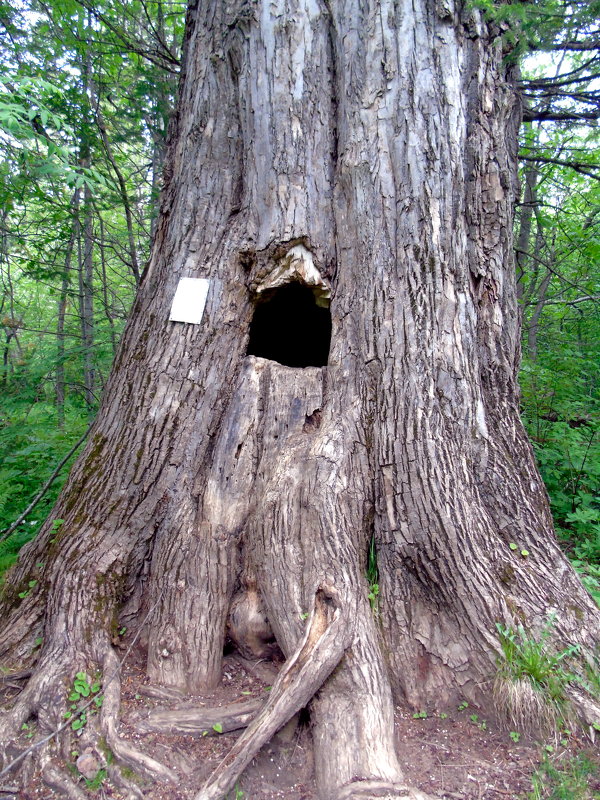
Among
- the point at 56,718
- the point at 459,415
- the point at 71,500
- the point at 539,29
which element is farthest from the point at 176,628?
the point at 539,29

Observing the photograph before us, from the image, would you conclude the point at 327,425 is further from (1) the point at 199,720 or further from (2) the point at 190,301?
(1) the point at 199,720

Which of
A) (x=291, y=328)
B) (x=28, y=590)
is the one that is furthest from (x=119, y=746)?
(x=291, y=328)

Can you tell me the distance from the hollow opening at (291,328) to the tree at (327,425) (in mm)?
68

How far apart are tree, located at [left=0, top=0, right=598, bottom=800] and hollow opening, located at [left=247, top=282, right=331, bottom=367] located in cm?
7

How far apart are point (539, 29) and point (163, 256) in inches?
125

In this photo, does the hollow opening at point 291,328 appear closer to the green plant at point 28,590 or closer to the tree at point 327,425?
the tree at point 327,425

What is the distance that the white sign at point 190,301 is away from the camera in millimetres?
3031

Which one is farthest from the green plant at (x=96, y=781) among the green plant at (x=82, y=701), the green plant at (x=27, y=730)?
the green plant at (x=27, y=730)

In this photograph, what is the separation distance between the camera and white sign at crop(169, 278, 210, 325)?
3031 millimetres

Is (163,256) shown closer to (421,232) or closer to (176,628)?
(421,232)

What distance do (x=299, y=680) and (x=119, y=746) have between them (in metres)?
0.83

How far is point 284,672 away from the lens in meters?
2.25

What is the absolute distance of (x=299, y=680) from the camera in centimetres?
221

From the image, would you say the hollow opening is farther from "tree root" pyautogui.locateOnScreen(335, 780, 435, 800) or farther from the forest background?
"tree root" pyautogui.locateOnScreen(335, 780, 435, 800)
